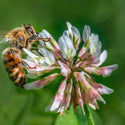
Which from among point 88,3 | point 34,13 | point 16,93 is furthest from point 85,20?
point 16,93

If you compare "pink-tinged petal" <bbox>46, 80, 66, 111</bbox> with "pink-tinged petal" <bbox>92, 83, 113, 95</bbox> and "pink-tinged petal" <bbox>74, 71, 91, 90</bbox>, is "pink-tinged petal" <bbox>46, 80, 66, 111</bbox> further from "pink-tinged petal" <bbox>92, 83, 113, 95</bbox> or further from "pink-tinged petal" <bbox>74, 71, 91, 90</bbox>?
"pink-tinged petal" <bbox>92, 83, 113, 95</bbox>

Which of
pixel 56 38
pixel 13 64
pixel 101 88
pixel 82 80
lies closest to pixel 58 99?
pixel 82 80

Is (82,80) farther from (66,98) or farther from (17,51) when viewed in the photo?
(17,51)

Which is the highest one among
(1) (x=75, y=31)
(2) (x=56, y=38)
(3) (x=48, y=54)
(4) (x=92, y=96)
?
(2) (x=56, y=38)

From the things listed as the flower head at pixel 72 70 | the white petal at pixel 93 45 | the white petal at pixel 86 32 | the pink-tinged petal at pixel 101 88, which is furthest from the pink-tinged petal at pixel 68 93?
the white petal at pixel 86 32

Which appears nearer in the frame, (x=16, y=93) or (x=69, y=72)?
(x=69, y=72)

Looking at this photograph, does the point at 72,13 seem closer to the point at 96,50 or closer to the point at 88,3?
the point at 88,3
